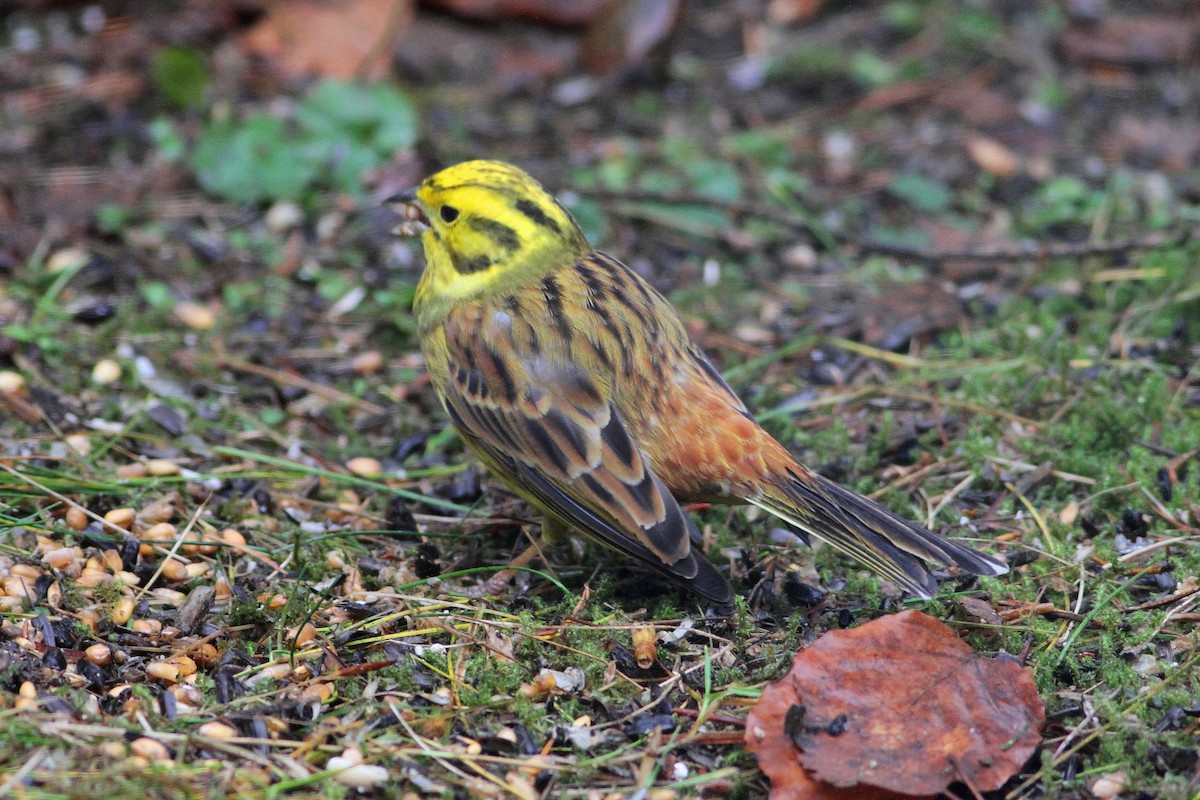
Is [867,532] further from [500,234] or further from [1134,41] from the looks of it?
[1134,41]

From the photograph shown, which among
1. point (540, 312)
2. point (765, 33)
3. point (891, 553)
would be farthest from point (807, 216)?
point (891, 553)

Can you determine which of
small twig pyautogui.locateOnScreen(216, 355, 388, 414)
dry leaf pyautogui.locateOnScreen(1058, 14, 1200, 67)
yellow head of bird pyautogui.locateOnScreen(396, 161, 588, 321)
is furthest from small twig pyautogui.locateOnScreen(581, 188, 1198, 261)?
dry leaf pyautogui.locateOnScreen(1058, 14, 1200, 67)

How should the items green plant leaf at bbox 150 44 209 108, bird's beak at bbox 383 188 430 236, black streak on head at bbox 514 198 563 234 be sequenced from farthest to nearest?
green plant leaf at bbox 150 44 209 108 → bird's beak at bbox 383 188 430 236 → black streak on head at bbox 514 198 563 234

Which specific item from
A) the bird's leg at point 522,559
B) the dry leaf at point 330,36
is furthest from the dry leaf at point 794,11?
the bird's leg at point 522,559

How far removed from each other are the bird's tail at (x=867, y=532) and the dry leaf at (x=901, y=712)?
0.84 ft

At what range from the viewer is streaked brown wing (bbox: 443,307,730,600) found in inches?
162

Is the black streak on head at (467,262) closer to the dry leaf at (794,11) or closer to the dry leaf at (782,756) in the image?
the dry leaf at (782,756)

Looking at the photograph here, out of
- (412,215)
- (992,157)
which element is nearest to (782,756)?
(412,215)

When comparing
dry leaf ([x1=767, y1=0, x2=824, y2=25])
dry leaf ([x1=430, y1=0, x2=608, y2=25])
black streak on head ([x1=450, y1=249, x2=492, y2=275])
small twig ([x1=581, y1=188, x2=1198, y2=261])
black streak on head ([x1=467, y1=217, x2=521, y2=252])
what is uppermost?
dry leaf ([x1=430, y1=0, x2=608, y2=25])

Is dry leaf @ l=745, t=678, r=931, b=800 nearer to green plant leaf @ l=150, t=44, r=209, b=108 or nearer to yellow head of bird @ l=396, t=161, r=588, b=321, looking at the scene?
yellow head of bird @ l=396, t=161, r=588, b=321

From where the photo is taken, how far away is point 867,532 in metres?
4.10

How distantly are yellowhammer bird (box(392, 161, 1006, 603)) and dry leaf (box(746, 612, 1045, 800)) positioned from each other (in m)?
0.32

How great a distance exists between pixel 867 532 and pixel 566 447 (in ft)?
3.35

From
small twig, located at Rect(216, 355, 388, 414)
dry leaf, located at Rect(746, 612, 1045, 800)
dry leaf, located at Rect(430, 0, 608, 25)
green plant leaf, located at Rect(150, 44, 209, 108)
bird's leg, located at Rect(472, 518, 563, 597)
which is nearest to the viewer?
dry leaf, located at Rect(746, 612, 1045, 800)
